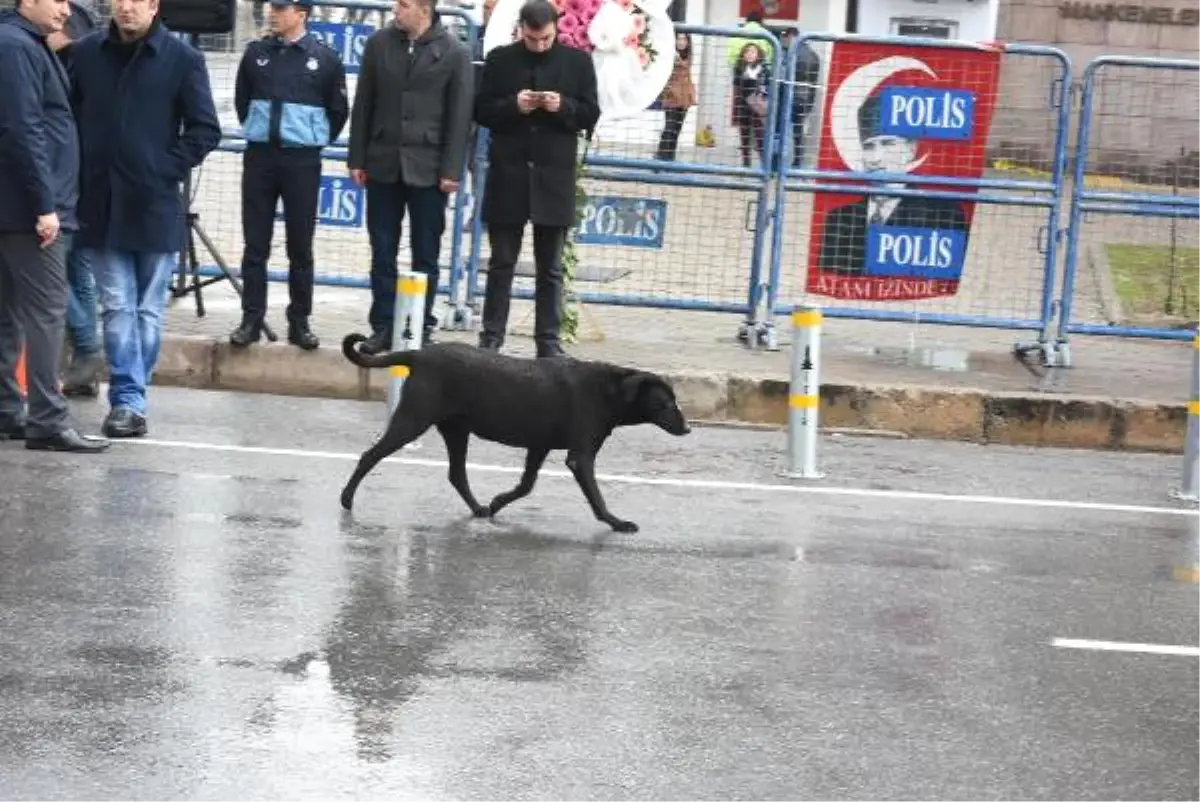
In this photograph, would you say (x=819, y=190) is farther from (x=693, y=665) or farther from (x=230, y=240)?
(x=693, y=665)

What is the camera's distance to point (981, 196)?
13727 mm

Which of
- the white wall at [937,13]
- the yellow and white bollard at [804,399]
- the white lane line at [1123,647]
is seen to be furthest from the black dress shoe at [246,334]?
the white wall at [937,13]

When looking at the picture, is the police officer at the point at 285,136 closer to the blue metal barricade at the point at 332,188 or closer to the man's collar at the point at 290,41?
the man's collar at the point at 290,41

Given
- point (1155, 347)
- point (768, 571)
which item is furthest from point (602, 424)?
point (1155, 347)

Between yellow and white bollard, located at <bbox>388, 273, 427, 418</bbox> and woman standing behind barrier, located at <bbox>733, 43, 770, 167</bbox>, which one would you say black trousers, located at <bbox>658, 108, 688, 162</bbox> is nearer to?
woman standing behind barrier, located at <bbox>733, 43, 770, 167</bbox>

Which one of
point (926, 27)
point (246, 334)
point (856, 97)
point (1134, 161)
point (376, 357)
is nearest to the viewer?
point (376, 357)

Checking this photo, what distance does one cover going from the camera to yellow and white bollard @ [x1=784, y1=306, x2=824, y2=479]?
10812 millimetres

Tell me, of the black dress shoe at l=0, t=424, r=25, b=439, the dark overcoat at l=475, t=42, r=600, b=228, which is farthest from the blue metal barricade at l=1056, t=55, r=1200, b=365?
the black dress shoe at l=0, t=424, r=25, b=439

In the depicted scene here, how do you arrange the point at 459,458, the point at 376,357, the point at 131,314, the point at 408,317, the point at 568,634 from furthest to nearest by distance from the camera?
1. the point at 408,317
2. the point at 131,314
3. the point at 459,458
4. the point at 376,357
5. the point at 568,634

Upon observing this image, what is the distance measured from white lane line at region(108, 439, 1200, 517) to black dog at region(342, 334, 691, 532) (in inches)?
49.1

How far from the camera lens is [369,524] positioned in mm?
9031

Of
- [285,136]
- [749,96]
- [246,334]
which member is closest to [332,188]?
[285,136]

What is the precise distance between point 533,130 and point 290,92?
133 centimetres

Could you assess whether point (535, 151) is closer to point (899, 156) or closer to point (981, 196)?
point (899, 156)
